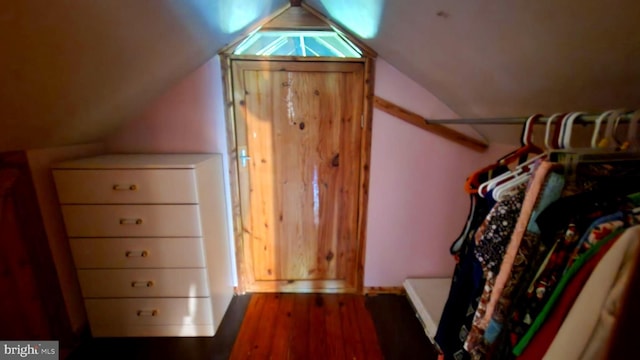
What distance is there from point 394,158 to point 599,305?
144 centimetres

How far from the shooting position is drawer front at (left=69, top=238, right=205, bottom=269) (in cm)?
145

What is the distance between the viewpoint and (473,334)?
2.38 feet

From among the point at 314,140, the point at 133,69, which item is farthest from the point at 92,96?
the point at 314,140

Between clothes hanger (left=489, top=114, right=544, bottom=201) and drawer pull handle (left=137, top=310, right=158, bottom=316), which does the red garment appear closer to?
clothes hanger (left=489, top=114, right=544, bottom=201)

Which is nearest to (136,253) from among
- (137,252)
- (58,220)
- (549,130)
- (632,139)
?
(137,252)

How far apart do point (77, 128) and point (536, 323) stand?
6.54ft

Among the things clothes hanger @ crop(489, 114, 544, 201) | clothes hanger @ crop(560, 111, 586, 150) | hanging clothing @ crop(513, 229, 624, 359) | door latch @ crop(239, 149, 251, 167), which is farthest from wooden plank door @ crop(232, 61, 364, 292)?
hanging clothing @ crop(513, 229, 624, 359)

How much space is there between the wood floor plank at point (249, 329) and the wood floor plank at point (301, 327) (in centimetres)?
24

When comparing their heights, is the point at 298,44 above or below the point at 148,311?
above

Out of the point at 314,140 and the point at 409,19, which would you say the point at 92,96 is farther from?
the point at 409,19

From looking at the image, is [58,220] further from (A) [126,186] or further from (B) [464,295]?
(B) [464,295]

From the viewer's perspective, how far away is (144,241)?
1.46m

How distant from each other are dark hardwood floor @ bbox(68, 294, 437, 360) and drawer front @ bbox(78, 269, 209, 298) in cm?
31

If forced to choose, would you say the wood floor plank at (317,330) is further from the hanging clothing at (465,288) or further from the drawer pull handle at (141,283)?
the drawer pull handle at (141,283)
